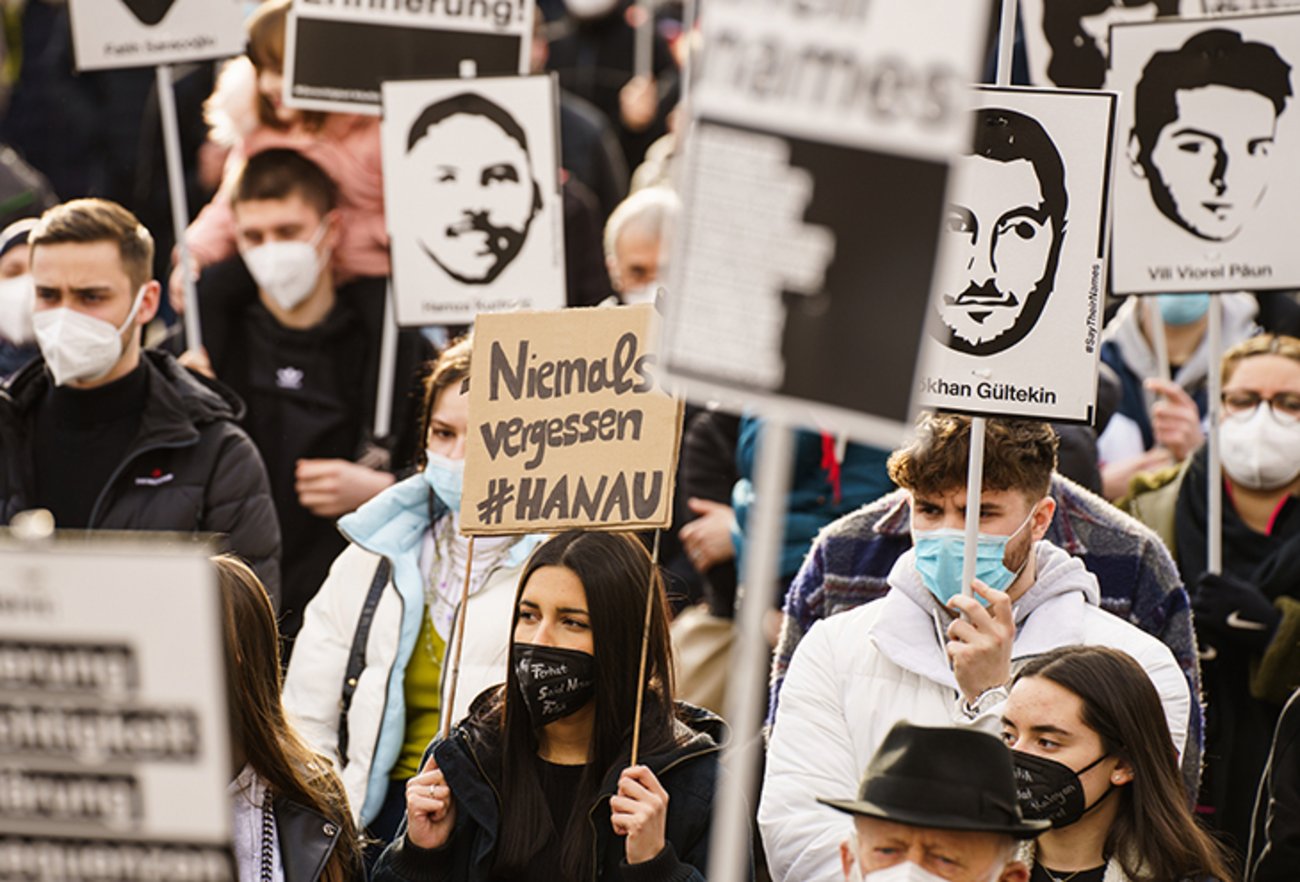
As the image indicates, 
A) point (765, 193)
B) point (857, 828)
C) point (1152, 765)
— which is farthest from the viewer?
point (1152, 765)

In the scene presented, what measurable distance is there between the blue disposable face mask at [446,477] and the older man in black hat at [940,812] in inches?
83.3

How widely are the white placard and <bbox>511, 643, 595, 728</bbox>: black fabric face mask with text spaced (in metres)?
3.61

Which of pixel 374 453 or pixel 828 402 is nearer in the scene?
pixel 828 402

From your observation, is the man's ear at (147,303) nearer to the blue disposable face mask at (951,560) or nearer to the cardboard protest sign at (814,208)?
the blue disposable face mask at (951,560)

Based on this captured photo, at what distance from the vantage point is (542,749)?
16.3ft

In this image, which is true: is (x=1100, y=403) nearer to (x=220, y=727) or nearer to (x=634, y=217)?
(x=634, y=217)

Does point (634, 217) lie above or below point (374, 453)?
above

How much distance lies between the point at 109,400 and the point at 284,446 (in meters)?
1.13

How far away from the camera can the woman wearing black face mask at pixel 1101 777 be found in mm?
4555

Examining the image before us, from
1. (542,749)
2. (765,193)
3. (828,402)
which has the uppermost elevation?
(765,193)

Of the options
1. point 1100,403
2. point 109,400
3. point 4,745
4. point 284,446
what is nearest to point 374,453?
point 284,446

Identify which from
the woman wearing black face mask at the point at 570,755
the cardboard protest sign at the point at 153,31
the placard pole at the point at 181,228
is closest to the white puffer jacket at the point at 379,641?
the woman wearing black face mask at the point at 570,755

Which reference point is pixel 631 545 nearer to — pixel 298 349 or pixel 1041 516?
pixel 1041 516

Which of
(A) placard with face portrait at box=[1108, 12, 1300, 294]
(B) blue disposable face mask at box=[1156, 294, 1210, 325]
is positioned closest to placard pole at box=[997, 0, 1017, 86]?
(A) placard with face portrait at box=[1108, 12, 1300, 294]
